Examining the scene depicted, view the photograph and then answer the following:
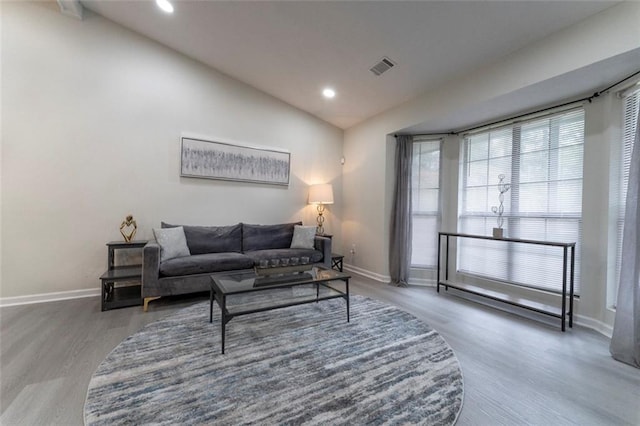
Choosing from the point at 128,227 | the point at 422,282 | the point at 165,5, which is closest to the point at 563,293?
the point at 422,282

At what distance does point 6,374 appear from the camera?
5.51 ft

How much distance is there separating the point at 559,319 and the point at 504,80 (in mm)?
2526

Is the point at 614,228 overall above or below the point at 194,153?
below

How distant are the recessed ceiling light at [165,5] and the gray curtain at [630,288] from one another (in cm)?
444

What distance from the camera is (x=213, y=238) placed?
3.68 m

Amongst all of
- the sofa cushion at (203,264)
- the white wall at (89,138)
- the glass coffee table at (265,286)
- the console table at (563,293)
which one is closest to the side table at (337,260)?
the glass coffee table at (265,286)

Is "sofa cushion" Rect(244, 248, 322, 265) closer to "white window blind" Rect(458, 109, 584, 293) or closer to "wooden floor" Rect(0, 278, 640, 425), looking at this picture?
"wooden floor" Rect(0, 278, 640, 425)

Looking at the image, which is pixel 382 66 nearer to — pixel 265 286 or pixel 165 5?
pixel 165 5

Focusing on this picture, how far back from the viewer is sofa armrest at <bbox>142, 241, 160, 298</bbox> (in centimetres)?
279

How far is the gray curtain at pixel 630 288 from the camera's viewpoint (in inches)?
77.2

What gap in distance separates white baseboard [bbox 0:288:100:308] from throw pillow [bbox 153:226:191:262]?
3.34ft

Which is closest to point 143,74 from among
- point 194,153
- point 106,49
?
point 106,49

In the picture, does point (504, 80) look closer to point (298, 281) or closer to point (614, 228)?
point (614, 228)

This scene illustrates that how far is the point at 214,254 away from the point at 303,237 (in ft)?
4.42
